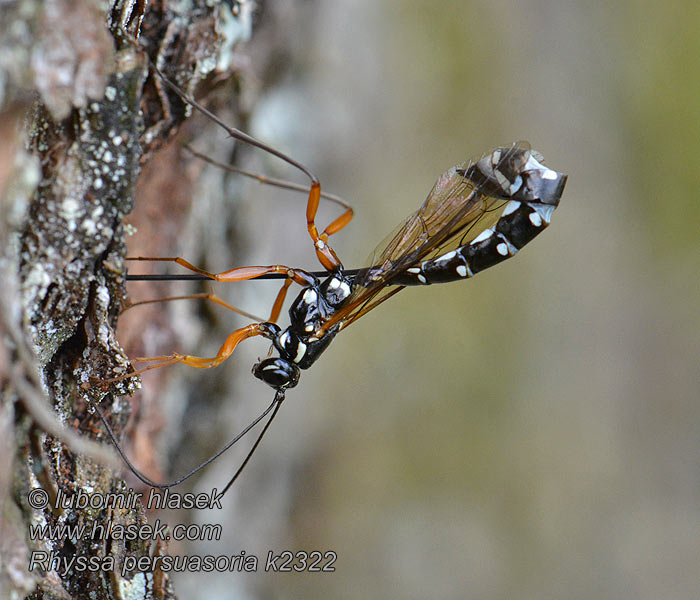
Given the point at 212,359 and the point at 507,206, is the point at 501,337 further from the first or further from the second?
the point at 212,359

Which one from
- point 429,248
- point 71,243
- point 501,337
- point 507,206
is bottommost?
point 71,243

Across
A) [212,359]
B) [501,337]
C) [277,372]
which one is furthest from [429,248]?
[501,337]

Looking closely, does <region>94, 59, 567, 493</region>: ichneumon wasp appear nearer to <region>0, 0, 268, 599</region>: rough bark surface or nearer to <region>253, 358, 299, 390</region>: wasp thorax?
<region>253, 358, 299, 390</region>: wasp thorax

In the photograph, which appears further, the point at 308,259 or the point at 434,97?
the point at 434,97

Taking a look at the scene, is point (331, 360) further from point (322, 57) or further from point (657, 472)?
point (657, 472)

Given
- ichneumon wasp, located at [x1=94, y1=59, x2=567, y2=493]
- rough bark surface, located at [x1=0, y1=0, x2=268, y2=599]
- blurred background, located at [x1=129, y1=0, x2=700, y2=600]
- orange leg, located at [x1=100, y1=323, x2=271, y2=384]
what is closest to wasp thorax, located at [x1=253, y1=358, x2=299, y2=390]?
ichneumon wasp, located at [x1=94, y1=59, x2=567, y2=493]

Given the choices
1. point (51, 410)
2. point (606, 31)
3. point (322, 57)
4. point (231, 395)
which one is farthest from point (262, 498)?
point (606, 31)

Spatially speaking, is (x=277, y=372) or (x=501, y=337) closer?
(x=277, y=372)
